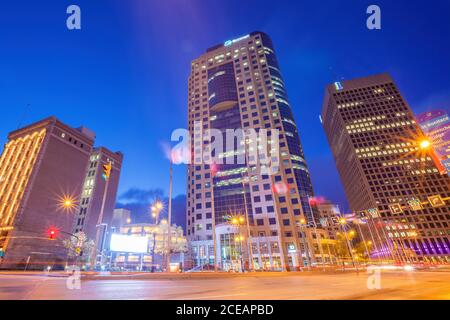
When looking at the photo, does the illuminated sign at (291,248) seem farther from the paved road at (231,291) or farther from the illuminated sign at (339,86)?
the illuminated sign at (339,86)

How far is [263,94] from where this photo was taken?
92375 millimetres

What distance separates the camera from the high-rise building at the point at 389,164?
109688 millimetres

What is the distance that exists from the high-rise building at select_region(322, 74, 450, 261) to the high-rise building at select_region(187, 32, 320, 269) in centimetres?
5861

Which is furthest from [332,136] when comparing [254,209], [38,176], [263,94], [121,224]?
[38,176]

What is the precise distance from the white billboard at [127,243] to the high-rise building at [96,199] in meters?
55.9

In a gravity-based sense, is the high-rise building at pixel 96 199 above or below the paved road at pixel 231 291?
above

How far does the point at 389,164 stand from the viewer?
125375 millimetres

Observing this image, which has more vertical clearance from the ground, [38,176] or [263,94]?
[263,94]

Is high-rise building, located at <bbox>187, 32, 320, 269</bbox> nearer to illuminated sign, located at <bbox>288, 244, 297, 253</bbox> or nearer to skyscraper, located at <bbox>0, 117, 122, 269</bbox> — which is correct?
illuminated sign, located at <bbox>288, 244, 297, 253</bbox>

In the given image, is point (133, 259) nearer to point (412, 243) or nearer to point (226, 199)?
point (226, 199)

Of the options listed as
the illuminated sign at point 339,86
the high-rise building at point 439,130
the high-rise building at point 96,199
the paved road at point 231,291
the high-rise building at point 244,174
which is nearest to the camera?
the paved road at point 231,291

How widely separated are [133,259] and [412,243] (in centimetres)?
12788

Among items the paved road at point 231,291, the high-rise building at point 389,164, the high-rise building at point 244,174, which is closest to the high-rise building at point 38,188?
the high-rise building at point 244,174

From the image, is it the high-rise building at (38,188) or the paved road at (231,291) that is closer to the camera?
the paved road at (231,291)
